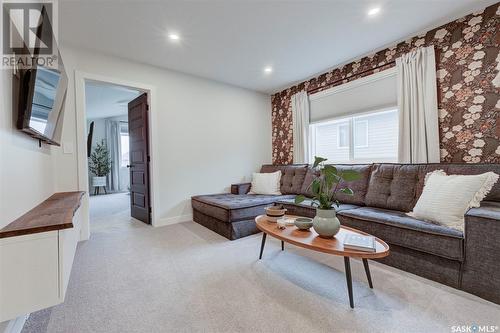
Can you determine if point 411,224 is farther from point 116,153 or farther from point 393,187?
point 116,153

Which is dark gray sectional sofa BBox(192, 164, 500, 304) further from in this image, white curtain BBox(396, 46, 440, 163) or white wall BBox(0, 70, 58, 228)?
white wall BBox(0, 70, 58, 228)

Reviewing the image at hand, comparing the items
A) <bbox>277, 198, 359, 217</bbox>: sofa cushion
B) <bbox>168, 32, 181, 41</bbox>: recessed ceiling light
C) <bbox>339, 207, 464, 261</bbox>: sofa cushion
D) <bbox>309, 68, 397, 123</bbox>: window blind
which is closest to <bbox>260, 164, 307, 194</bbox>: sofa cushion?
<bbox>277, 198, 359, 217</bbox>: sofa cushion

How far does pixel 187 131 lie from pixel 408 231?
317 cm

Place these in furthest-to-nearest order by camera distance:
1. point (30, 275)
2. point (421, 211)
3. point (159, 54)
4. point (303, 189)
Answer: point (303, 189), point (159, 54), point (421, 211), point (30, 275)

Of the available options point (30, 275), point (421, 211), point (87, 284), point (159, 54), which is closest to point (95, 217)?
point (87, 284)

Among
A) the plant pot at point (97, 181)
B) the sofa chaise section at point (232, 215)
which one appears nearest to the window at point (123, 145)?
the plant pot at point (97, 181)

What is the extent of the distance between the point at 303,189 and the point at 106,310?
110 inches

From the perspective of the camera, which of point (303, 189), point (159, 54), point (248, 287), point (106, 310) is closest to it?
point (106, 310)

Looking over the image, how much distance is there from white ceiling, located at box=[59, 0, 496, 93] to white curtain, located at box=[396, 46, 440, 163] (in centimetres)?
35

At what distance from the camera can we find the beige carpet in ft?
4.36

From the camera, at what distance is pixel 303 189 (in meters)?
3.52

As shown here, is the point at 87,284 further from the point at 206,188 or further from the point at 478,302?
the point at 478,302

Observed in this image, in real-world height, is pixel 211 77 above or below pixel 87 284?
above

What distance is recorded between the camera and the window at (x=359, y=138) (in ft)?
9.86
